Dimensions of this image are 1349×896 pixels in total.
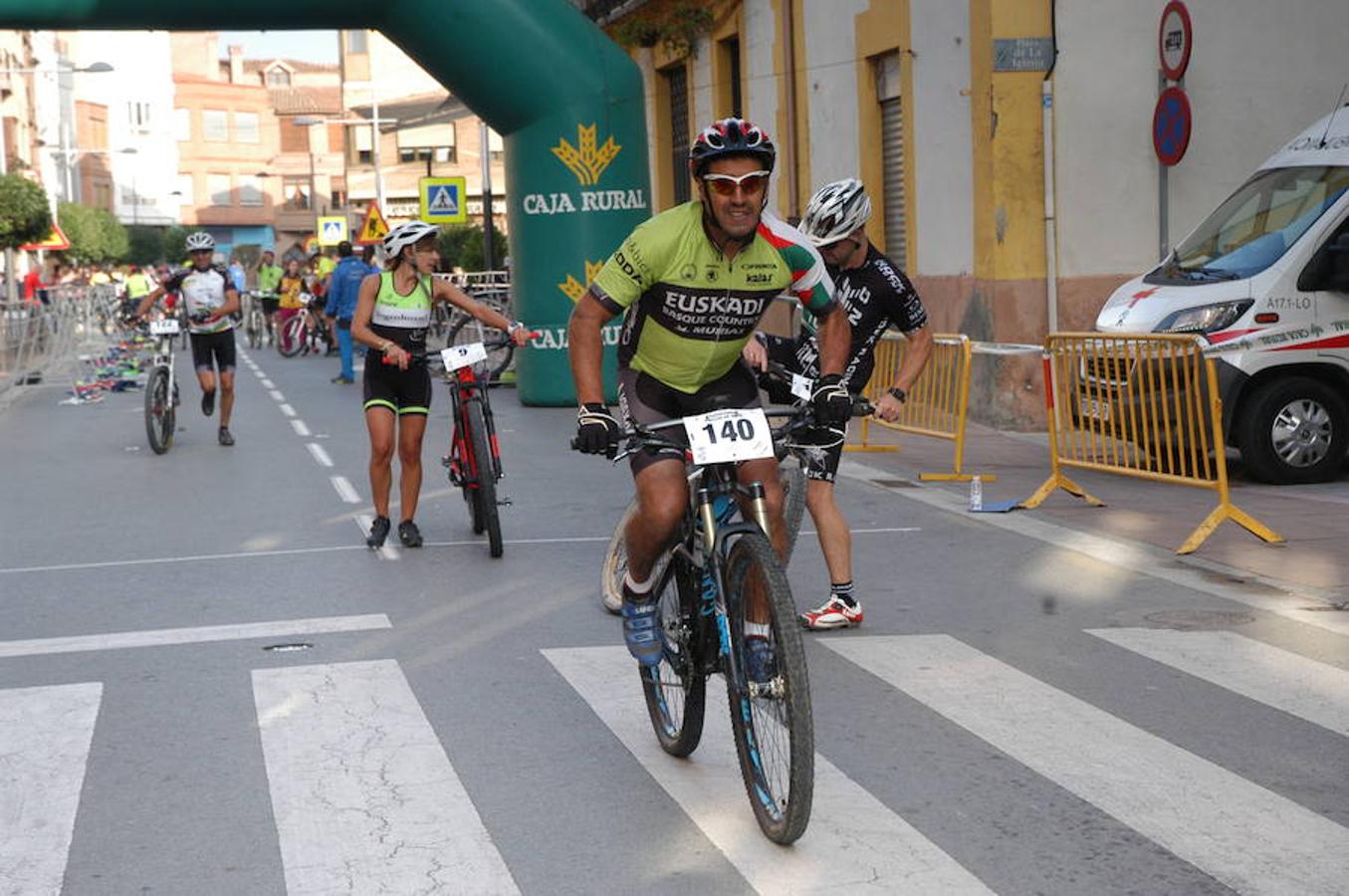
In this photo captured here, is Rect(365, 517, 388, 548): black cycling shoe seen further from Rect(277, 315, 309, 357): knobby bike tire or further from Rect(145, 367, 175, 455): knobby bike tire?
Rect(277, 315, 309, 357): knobby bike tire

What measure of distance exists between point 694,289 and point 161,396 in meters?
11.9

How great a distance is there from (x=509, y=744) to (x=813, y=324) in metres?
3.01

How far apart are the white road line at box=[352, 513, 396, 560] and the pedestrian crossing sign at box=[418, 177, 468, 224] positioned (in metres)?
21.1

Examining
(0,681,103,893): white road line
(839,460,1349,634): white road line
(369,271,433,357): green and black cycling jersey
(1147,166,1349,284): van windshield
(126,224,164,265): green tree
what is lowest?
(839,460,1349,634): white road line

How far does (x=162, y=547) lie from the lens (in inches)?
441

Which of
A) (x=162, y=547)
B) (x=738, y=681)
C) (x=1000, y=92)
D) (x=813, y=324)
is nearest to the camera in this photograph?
(x=738, y=681)

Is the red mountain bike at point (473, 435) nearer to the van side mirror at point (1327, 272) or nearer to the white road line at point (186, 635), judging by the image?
the white road line at point (186, 635)

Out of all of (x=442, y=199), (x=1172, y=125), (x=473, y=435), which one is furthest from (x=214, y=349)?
(x=442, y=199)

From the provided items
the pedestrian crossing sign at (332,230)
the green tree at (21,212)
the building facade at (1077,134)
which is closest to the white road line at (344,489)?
the building facade at (1077,134)

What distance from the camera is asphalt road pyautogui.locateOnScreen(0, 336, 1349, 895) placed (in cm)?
505

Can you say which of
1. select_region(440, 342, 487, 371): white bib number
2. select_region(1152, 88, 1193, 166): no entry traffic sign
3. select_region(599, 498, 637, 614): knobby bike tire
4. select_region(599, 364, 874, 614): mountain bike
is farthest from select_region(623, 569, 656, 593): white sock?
select_region(1152, 88, 1193, 166): no entry traffic sign

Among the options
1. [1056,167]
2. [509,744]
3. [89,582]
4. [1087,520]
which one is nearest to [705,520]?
[509,744]

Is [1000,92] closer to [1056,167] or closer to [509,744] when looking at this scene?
[1056,167]

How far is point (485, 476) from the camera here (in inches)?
417
